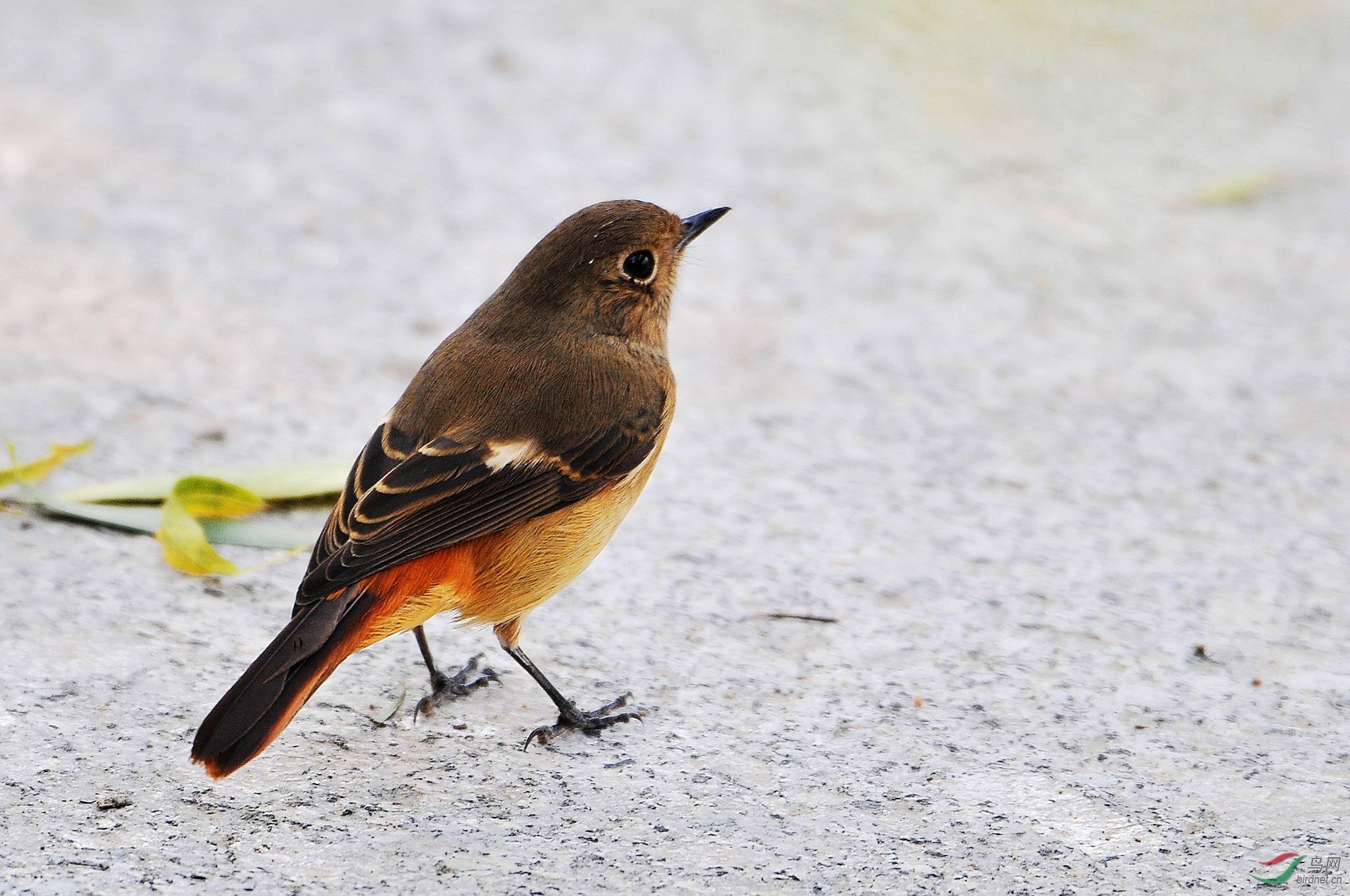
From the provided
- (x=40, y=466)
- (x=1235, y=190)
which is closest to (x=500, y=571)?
(x=40, y=466)

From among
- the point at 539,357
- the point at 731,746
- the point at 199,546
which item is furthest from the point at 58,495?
the point at 731,746

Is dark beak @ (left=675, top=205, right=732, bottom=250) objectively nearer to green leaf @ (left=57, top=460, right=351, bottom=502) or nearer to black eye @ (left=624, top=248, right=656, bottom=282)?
black eye @ (left=624, top=248, right=656, bottom=282)

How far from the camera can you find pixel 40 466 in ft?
13.1

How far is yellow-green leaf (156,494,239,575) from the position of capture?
12.2ft

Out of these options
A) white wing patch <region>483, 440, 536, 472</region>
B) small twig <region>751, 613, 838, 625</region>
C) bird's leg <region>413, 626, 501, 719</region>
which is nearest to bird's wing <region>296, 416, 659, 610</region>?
white wing patch <region>483, 440, 536, 472</region>

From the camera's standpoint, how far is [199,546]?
3.73 m

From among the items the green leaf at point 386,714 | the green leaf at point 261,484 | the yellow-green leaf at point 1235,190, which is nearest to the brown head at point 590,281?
the green leaf at point 261,484

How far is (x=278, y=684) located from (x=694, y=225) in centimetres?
187

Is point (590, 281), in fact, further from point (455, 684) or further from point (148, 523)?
point (148, 523)

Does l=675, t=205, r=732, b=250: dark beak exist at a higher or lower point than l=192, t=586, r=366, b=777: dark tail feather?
higher

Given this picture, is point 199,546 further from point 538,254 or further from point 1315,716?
point 1315,716

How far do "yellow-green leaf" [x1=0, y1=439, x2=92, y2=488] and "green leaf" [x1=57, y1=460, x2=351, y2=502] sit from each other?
7 centimetres

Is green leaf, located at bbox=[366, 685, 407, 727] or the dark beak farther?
the dark beak

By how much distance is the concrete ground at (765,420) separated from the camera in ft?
9.56
